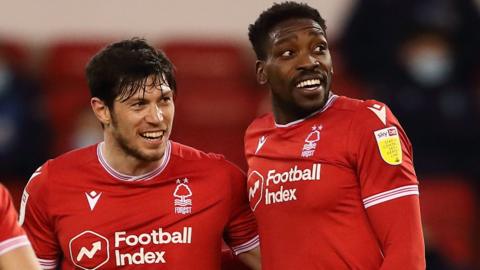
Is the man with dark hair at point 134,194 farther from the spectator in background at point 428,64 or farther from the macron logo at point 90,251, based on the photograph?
the spectator in background at point 428,64

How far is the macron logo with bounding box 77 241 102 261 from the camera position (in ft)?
14.0

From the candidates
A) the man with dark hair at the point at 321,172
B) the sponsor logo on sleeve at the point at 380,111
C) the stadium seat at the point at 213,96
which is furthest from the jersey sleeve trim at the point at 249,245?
the stadium seat at the point at 213,96

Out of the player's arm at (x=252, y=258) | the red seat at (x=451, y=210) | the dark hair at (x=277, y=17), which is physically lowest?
the red seat at (x=451, y=210)

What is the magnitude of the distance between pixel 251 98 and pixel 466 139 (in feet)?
4.47

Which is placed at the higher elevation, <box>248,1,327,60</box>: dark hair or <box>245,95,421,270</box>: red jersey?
<box>248,1,327,60</box>: dark hair

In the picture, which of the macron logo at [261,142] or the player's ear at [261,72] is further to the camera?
the macron logo at [261,142]

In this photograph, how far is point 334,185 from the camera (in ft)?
13.0

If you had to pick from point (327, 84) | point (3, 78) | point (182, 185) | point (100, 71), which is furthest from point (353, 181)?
point (3, 78)

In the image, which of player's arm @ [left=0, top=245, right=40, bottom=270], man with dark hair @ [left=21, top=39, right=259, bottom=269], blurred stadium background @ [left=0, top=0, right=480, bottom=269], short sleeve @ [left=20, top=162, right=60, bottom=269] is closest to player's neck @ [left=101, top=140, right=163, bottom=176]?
man with dark hair @ [left=21, top=39, right=259, bottom=269]

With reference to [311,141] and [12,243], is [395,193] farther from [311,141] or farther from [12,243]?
[12,243]

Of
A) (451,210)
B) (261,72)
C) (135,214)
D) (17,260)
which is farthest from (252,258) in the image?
(451,210)

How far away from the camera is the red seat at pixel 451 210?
732cm

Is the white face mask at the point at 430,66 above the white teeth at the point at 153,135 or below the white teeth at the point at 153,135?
below

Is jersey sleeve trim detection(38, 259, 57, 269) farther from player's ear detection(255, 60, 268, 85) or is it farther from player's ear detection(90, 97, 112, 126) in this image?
player's ear detection(255, 60, 268, 85)
